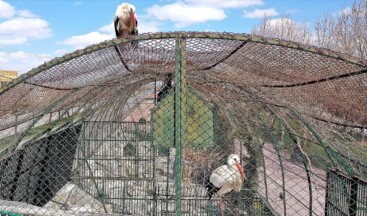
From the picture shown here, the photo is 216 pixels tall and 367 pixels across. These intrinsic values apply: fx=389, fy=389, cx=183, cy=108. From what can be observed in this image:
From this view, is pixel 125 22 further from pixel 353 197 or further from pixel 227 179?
pixel 353 197

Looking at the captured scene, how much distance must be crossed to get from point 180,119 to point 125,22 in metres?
2.67

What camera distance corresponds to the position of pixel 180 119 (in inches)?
105

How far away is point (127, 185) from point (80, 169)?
3.09 ft

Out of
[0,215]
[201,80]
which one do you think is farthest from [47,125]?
[0,215]

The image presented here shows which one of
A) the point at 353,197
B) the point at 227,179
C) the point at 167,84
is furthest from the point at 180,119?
the point at 227,179

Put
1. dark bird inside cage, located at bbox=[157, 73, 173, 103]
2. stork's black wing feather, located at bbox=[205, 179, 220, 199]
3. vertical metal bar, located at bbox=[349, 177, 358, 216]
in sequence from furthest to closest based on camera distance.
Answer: stork's black wing feather, located at bbox=[205, 179, 220, 199], dark bird inside cage, located at bbox=[157, 73, 173, 103], vertical metal bar, located at bbox=[349, 177, 358, 216]

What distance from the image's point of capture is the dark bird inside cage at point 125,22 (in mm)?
4891

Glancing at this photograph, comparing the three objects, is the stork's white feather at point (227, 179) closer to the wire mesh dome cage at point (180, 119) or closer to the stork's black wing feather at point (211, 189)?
the stork's black wing feather at point (211, 189)

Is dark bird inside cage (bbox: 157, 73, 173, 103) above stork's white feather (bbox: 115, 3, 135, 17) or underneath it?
underneath

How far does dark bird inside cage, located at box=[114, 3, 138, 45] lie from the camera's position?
4891mm

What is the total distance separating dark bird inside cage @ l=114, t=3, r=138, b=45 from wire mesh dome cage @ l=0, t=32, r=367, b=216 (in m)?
0.70

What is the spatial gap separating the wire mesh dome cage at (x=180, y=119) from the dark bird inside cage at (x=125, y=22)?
696 mm

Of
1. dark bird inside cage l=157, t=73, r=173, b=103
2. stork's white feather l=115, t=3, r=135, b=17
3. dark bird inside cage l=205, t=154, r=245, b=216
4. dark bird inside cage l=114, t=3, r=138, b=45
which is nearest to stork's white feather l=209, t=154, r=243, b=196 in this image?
dark bird inside cage l=205, t=154, r=245, b=216

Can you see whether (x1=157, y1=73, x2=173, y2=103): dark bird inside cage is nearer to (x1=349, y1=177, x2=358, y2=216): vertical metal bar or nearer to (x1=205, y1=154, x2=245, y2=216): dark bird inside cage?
(x1=205, y1=154, x2=245, y2=216): dark bird inside cage
